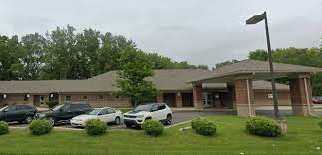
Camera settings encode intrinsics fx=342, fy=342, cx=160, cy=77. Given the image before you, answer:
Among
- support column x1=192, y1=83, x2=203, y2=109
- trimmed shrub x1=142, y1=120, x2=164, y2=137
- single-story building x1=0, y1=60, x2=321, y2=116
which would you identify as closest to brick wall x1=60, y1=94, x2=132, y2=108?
single-story building x1=0, y1=60, x2=321, y2=116

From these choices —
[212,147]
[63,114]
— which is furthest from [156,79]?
[212,147]

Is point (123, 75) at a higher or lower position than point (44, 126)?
higher

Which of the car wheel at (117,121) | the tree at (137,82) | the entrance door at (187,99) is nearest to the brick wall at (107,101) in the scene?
the tree at (137,82)

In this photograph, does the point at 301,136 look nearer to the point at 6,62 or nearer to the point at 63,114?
the point at 63,114

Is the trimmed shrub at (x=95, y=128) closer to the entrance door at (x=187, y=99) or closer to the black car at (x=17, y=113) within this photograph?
the black car at (x=17, y=113)

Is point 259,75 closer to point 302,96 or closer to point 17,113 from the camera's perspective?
point 302,96

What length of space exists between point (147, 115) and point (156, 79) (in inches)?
1062

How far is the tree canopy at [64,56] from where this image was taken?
64312 mm

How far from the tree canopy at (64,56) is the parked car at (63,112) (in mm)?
38458

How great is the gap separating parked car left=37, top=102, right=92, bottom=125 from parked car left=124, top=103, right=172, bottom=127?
4.74 meters

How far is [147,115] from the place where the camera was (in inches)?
810

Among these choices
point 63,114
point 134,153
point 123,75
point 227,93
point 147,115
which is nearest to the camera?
point 134,153

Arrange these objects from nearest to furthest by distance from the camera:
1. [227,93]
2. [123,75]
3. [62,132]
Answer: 1. [62,132]
2. [123,75]
3. [227,93]

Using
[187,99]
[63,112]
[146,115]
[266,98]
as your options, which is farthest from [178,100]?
[146,115]
